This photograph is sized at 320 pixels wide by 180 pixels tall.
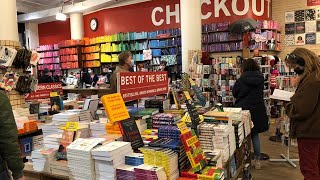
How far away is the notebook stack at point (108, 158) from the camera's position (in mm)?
2135

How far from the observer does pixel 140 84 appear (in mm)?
3193

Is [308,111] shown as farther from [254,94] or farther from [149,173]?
[254,94]

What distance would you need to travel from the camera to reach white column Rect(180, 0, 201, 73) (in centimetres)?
854

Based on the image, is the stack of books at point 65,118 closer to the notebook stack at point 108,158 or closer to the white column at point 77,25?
the notebook stack at point 108,158

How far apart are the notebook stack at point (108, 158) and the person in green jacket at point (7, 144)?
53 centimetres

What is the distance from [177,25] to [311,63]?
25.5 feet

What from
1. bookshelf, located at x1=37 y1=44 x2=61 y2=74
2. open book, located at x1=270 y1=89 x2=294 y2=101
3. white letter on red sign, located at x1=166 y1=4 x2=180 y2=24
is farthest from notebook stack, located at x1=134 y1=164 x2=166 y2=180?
bookshelf, located at x1=37 y1=44 x2=61 y2=74

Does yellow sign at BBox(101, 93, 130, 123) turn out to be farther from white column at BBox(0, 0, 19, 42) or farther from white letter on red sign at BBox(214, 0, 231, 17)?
white letter on red sign at BBox(214, 0, 231, 17)

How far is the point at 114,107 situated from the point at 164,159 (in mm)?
→ 709

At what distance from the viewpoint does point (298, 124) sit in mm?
2926

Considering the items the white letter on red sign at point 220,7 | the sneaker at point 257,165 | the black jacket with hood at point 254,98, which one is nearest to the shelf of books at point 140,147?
the black jacket with hood at point 254,98

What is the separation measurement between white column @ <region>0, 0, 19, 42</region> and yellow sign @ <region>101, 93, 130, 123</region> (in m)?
3.12

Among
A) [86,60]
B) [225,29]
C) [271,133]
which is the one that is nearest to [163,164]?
[271,133]

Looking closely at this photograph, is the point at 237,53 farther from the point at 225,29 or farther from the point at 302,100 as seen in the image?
the point at 302,100
